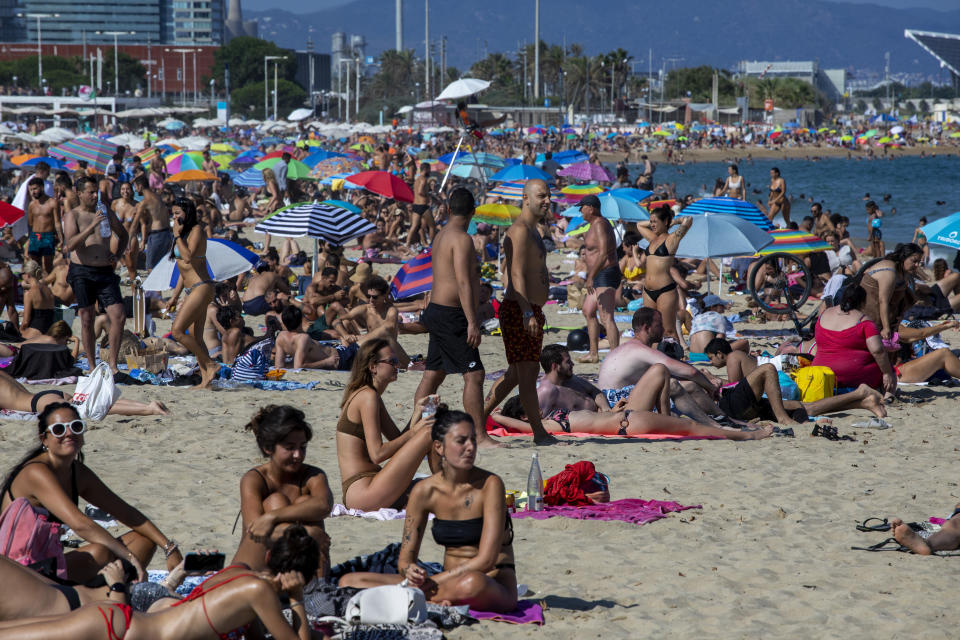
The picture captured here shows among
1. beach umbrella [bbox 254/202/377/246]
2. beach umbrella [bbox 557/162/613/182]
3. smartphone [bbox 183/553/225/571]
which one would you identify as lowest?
smartphone [bbox 183/553/225/571]

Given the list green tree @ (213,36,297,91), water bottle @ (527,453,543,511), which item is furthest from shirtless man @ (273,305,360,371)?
green tree @ (213,36,297,91)

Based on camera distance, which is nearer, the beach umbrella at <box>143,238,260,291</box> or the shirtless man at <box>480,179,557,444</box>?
the shirtless man at <box>480,179,557,444</box>

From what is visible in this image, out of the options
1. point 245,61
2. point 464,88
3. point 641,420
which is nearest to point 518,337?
point 641,420

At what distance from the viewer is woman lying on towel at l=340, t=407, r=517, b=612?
3.90m

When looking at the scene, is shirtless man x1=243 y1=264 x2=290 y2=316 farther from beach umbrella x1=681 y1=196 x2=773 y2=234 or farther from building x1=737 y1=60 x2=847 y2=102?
building x1=737 y1=60 x2=847 y2=102

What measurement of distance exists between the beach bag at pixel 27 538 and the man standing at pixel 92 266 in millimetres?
4685

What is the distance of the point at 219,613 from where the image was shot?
122 inches

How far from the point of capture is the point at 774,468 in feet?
20.5

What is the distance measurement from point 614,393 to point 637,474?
3.90 ft

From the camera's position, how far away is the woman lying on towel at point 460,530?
390 cm

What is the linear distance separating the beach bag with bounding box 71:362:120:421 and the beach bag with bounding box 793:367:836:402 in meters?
4.59

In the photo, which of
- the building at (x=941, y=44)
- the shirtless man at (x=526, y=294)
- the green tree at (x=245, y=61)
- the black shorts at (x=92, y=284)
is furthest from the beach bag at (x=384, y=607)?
the building at (x=941, y=44)

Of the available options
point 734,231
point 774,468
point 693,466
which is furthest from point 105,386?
point 734,231

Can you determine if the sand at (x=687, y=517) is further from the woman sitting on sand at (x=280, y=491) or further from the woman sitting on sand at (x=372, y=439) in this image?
the woman sitting on sand at (x=280, y=491)
